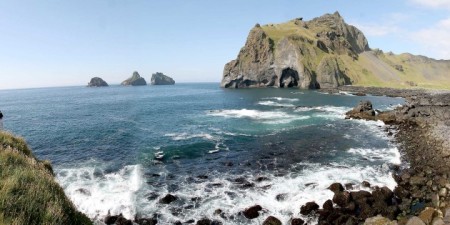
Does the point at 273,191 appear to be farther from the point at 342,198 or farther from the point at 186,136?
the point at 186,136

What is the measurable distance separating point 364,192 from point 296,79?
16025cm

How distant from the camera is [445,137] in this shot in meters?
48.8

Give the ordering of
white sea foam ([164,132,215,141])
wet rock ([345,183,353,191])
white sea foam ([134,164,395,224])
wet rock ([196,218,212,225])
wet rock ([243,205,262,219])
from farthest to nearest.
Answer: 1. white sea foam ([164,132,215,141])
2. wet rock ([345,183,353,191])
3. white sea foam ([134,164,395,224])
4. wet rock ([243,205,262,219])
5. wet rock ([196,218,212,225])

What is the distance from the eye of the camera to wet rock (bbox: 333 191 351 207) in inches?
1122

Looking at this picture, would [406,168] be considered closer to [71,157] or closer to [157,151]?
[157,151]

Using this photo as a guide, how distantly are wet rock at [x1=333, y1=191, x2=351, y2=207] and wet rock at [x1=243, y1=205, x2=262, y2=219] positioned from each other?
7.37 m

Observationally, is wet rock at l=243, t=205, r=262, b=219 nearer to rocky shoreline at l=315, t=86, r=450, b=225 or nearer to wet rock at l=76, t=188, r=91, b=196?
rocky shoreline at l=315, t=86, r=450, b=225

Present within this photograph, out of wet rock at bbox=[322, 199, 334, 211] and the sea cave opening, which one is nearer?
wet rock at bbox=[322, 199, 334, 211]

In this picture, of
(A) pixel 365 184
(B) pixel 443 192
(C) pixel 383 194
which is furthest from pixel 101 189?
(B) pixel 443 192

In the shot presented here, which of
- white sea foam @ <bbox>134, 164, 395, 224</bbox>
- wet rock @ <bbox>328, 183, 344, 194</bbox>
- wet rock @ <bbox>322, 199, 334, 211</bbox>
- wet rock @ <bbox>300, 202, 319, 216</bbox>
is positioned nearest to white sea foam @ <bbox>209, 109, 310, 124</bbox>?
white sea foam @ <bbox>134, 164, 395, 224</bbox>

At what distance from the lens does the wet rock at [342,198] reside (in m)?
28.5

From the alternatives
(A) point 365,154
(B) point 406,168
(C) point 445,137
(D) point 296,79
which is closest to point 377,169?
(B) point 406,168

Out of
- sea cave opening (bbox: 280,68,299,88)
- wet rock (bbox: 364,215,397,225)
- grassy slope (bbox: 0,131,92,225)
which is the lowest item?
wet rock (bbox: 364,215,397,225)

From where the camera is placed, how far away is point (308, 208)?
90.5ft
